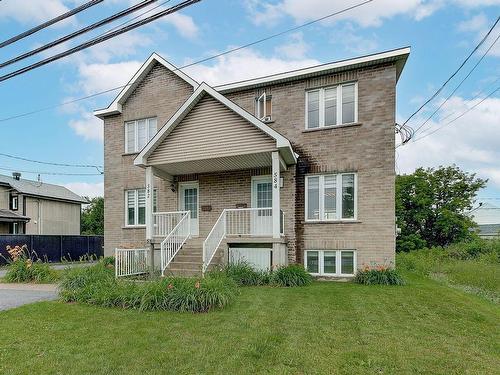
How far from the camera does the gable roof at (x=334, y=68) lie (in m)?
10.8

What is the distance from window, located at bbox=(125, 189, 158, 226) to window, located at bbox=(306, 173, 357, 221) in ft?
22.9

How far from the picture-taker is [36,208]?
1137 inches

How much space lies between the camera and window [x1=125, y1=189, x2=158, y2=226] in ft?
47.2

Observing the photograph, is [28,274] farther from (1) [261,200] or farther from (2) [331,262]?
(2) [331,262]

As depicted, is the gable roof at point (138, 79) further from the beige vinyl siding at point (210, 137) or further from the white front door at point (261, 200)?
the white front door at point (261, 200)

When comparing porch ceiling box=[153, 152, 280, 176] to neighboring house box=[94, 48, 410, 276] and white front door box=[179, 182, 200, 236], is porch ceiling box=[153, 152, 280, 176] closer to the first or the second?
neighboring house box=[94, 48, 410, 276]

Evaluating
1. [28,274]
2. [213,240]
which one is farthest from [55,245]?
[213,240]

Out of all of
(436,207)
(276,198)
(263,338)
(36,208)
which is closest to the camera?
(263,338)

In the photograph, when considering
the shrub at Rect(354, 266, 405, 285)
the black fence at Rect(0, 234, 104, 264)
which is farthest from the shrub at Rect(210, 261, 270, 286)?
the black fence at Rect(0, 234, 104, 264)

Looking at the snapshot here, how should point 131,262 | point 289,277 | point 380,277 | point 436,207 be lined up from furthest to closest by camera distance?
1. point 436,207
2. point 131,262
3. point 380,277
4. point 289,277

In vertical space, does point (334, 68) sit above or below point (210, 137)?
above

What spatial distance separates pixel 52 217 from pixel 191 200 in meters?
22.8

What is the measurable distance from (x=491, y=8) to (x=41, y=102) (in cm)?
1687

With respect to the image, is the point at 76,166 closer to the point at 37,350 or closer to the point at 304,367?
the point at 37,350
